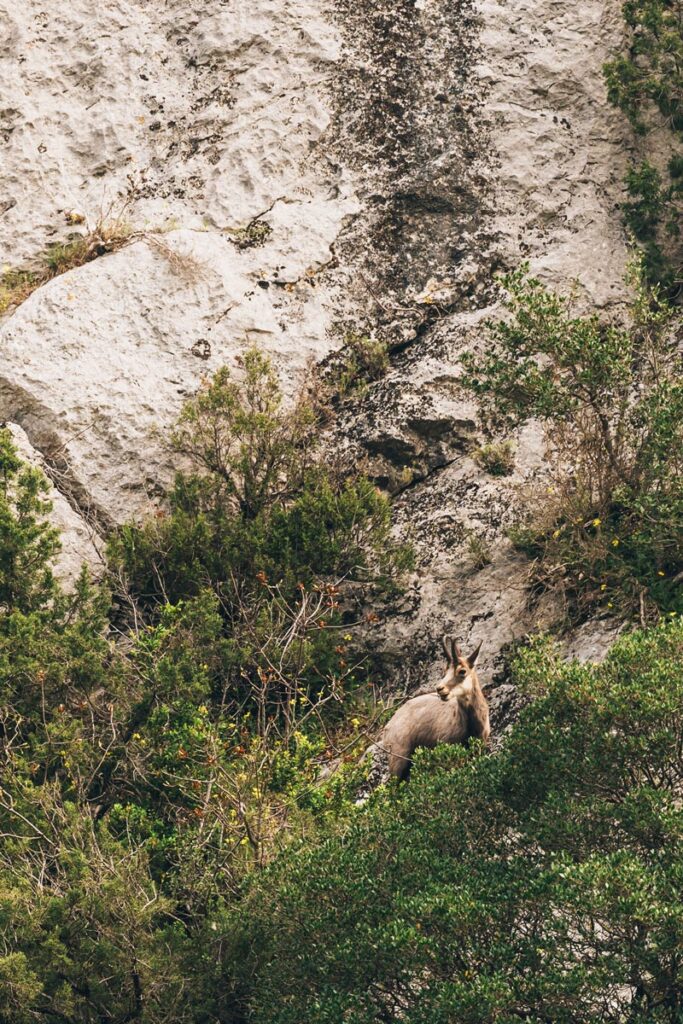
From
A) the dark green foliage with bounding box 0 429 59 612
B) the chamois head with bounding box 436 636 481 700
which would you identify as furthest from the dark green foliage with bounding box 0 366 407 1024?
the chamois head with bounding box 436 636 481 700

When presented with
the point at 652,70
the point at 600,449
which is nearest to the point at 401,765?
the point at 600,449

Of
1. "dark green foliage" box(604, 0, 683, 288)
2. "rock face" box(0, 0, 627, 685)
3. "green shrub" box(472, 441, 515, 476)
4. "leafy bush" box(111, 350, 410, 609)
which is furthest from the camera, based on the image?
"dark green foliage" box(604, 0, 683, 288)

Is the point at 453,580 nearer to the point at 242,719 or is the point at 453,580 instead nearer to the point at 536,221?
the point at 242,719

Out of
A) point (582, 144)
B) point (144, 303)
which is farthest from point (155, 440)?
point (582, 144)

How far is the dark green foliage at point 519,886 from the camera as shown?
842cm

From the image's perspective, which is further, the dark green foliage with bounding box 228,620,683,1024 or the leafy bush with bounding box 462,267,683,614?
the leafy bush with bounding box 462,267,683,614

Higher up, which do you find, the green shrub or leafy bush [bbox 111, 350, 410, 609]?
leafy bush [bbox 111, 350, 410, 609]

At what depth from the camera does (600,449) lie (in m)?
14.2

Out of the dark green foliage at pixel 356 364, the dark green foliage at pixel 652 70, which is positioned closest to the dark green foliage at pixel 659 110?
the dark green foliage at pixel 652 70

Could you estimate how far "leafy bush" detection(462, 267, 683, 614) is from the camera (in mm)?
13516

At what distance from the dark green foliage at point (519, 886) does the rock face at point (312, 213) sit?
482cm

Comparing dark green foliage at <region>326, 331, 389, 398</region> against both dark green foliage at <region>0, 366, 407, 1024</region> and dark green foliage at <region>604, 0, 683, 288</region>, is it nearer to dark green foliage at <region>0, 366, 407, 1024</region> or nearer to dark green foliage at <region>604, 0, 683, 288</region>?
dark green foliage at <region>0, 366, 407, 1024</region>

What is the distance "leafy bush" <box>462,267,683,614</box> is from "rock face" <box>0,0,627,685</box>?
89cm

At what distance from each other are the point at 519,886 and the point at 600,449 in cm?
606
